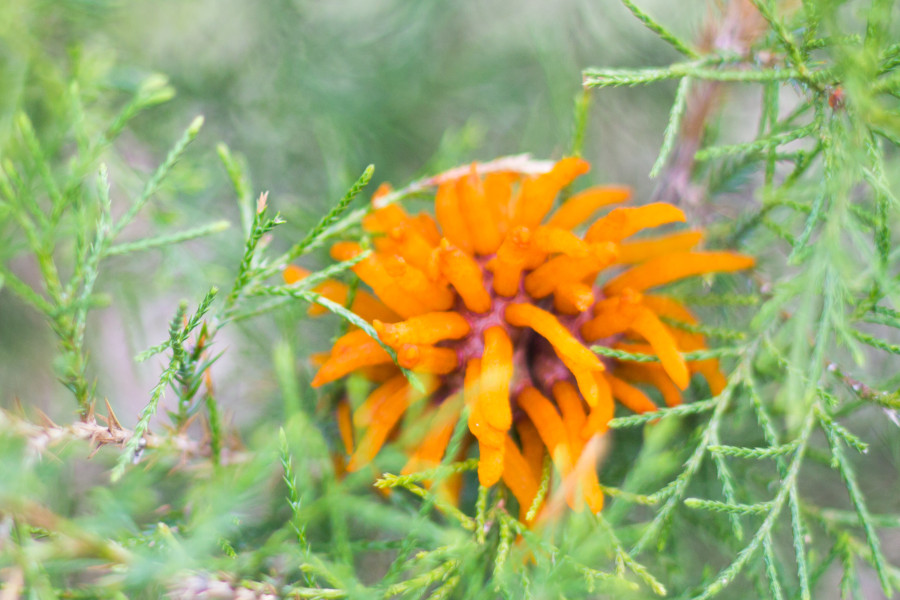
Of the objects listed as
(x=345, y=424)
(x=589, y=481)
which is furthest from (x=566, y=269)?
(x=345, y=424)

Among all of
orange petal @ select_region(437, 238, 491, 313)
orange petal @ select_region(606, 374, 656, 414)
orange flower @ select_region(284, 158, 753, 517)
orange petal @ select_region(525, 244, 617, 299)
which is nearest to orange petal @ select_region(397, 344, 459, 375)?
orange flower @ select_region(284, 158, 753, 517)

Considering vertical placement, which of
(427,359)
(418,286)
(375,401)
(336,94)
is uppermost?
(336,94)

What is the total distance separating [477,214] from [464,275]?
5.8 inches

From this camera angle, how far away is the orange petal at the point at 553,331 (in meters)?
1.07

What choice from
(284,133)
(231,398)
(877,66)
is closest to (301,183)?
(284,133)

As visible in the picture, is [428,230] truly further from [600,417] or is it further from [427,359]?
[600,417]

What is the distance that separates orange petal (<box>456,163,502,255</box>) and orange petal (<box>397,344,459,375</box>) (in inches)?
8.7

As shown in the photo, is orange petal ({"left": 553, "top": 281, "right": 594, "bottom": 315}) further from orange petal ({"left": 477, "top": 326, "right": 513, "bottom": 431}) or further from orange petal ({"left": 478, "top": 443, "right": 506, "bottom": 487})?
orange petal ({"left": 478, "top": 443, "right": 506, "bottom": 487})

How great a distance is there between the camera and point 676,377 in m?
1.12

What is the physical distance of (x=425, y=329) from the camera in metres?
1.13

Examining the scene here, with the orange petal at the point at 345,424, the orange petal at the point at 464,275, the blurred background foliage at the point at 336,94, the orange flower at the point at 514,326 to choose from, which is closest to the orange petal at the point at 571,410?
the orange flower at the point at 514,326

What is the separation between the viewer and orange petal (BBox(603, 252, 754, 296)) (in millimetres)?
1286

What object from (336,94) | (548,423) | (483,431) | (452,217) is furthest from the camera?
(336,94)

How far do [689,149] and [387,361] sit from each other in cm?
103
